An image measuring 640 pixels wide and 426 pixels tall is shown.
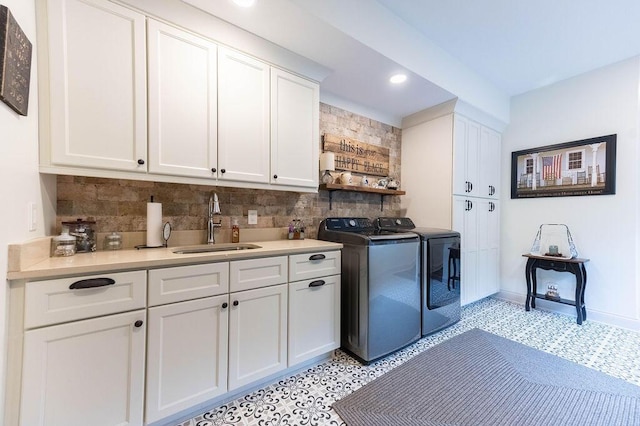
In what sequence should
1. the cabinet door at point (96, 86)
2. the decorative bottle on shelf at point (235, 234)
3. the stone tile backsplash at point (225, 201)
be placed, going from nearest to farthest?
the cabinet door at point (96, 86) < the stone tile backsplash at point (225, 201) < the decorative bottle on shelf at point (235, 234)

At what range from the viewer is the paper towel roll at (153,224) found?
1703 millimetres

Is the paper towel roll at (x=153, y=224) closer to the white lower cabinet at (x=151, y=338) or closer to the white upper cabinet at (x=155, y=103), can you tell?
the white upper cabinet at (x=155, y=103)

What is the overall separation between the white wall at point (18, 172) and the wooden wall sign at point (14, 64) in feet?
0.16

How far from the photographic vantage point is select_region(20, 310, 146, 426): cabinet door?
3.46 feet

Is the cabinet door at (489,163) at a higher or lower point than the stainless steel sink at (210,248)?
higher

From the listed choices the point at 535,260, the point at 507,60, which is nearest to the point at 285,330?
the point at 535,260

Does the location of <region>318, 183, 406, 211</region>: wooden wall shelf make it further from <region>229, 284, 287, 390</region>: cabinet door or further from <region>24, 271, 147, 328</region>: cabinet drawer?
<region>24, 271, 147, 328</region>: cabinet drawer

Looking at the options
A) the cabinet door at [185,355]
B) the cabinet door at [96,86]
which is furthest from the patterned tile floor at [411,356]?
the cabinet door at [96,86]

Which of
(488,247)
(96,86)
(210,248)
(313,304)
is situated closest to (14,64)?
(96,86)

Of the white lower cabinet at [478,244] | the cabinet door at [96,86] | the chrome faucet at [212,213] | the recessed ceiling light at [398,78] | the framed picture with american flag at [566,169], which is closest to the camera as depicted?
the cabinet door at [96,86]

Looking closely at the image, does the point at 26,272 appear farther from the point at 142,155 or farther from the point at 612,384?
the point at 612,384

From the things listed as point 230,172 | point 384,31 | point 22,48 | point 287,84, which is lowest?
point 230,172

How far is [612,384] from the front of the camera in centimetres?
179

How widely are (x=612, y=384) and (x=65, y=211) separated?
3.75 m
